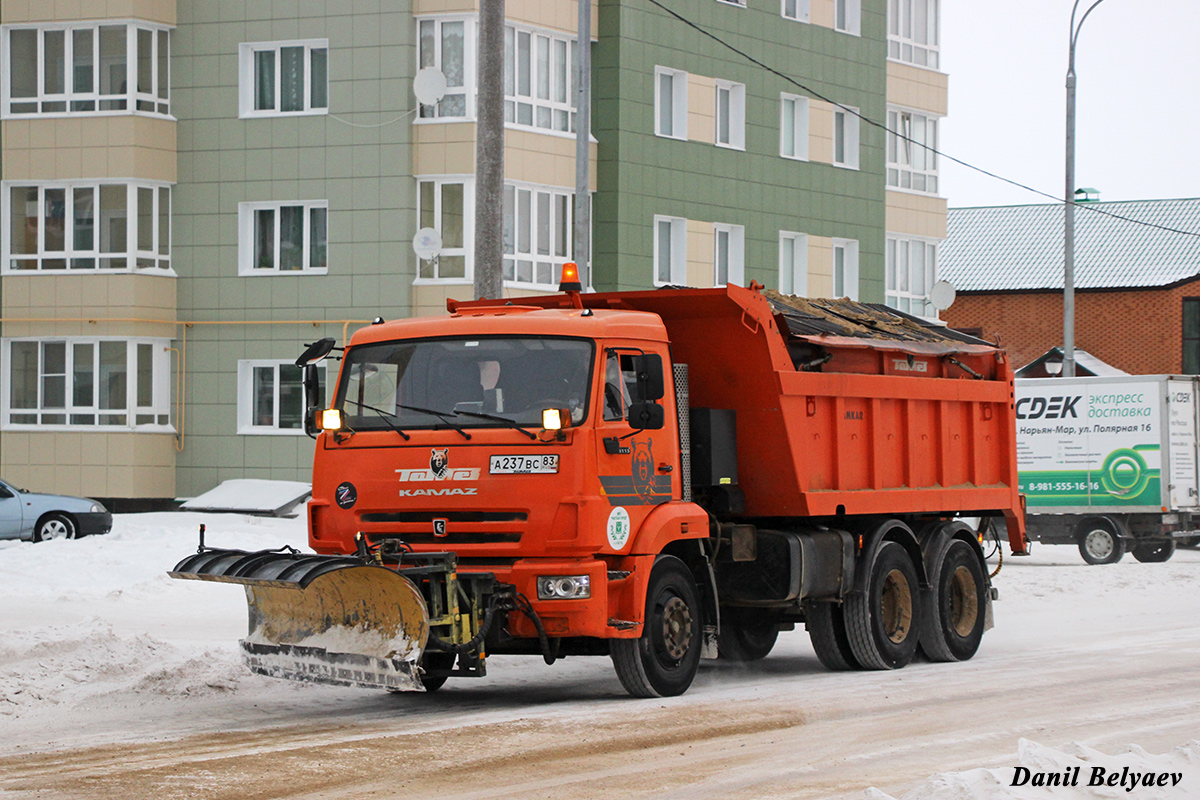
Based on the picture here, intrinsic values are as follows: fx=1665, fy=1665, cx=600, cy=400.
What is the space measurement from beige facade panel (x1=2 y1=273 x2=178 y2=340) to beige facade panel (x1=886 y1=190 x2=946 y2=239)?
59.4 ft

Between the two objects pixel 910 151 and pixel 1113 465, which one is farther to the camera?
pixel 910 151

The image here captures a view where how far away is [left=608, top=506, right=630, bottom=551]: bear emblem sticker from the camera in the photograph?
1108 centimetres

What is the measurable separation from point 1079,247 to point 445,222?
32454mm

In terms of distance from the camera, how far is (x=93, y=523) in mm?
26297

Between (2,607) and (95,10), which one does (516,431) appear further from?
(95,10)

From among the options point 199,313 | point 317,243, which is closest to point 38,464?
point 199,313

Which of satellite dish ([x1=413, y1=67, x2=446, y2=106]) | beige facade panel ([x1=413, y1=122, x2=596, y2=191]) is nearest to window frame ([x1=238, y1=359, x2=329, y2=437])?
beige facade panel ([x1=413, y1=122, x2=596, y2=191])

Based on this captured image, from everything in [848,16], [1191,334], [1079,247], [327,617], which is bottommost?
[327,617]

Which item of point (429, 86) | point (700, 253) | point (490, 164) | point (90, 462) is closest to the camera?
point (490, 164)

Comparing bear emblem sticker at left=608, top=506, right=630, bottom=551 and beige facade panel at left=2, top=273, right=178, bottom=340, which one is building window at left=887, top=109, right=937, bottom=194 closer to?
beige facade panel at left=2, top=273, right=178, bottom=340

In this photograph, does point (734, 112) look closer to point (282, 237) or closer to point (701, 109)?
point (701, 109)

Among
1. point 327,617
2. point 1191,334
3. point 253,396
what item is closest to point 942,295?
point 253,396

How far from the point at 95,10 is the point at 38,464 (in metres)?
8.85

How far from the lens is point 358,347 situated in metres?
11.9
